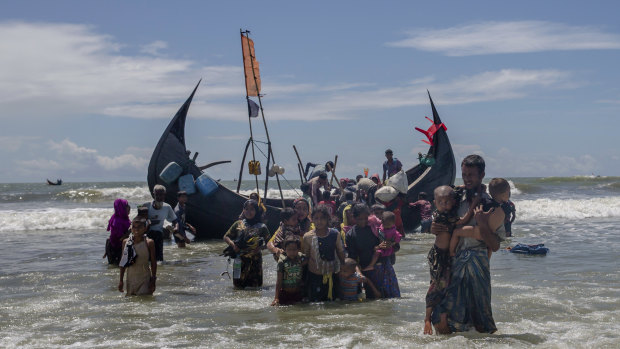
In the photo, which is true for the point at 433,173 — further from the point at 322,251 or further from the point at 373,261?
the point at 322,251

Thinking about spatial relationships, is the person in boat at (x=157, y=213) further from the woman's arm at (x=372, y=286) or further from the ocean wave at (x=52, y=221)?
the ocean wave at (x=52, y=221)

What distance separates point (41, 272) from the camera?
10578mm

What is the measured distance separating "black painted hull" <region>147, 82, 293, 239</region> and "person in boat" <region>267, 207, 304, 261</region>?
24.1 ft

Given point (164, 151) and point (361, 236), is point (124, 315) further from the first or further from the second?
point (164, 151)

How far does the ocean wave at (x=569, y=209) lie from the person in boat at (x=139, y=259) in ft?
68.2

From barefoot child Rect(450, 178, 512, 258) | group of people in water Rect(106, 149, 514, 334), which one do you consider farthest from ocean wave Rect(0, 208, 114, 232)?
barefoot child Rect(450, 178, 512, 258)

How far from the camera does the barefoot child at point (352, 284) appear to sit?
22.8 ft

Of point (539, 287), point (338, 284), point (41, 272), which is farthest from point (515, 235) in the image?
point (41, 272)

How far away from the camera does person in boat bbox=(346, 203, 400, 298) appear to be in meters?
6.71

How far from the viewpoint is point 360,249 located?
6.86m

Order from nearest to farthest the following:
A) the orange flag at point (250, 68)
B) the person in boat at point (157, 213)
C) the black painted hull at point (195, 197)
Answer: the person in boat at point (157, 213)
the orange flag at point (250, 68)
the black painted hull at point (195, 197)

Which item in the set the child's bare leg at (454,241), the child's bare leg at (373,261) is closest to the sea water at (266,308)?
the child's bare leg at (373,261)

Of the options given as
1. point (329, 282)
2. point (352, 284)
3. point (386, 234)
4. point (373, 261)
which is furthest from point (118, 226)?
point (386, 234)

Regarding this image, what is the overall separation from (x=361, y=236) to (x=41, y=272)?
650 cm
